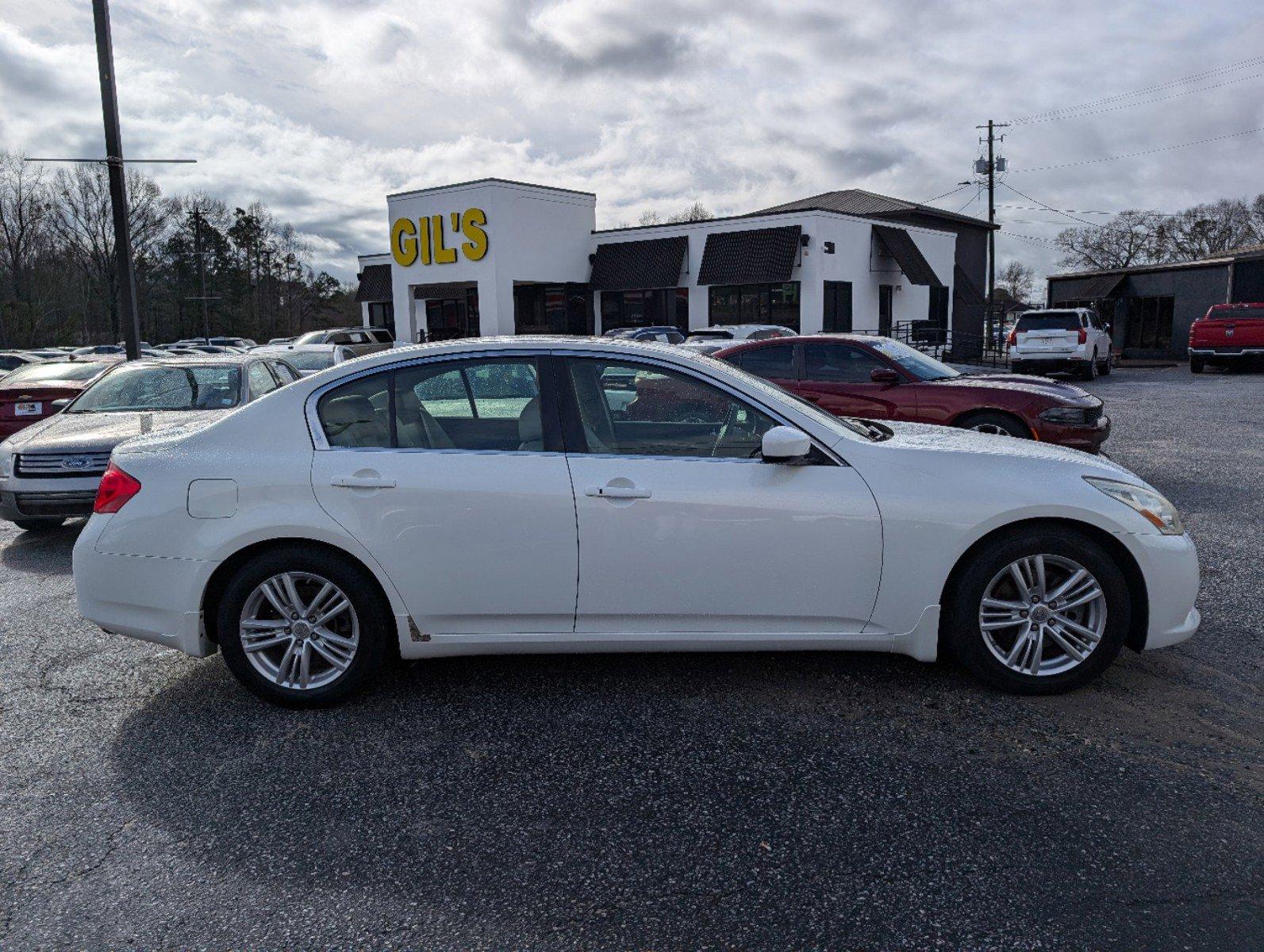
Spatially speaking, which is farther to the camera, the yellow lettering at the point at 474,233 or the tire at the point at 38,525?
the yellow lettering at the point at 474,233

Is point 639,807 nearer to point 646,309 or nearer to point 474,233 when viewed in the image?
point 474,233

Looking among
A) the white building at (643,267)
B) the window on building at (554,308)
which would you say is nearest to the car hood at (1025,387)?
the white building at (643,267)

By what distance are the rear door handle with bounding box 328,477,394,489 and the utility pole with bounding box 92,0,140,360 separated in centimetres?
1050

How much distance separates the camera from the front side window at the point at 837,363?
29.7 ft

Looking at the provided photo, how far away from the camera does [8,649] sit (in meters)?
4.78

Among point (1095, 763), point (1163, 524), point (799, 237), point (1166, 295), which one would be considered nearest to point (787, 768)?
point (1095, 763)

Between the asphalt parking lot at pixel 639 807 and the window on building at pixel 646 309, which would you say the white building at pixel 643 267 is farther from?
the asphalt parking lot at pixel 639 807

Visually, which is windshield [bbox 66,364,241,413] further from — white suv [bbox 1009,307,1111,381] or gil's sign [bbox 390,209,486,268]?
gil's sign [bbox 390,209,486,268]

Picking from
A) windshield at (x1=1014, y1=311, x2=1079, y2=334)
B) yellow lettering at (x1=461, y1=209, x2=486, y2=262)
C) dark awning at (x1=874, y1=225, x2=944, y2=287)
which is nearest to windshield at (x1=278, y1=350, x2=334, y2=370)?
windshield at (x1=1014, y1=311, x2=1079, y2=334)

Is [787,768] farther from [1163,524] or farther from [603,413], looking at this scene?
[1163,524]

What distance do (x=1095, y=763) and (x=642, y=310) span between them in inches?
1324

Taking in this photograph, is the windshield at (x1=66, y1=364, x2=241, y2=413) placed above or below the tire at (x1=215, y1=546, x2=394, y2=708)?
above

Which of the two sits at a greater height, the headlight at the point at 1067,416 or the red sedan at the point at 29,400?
the red sedan at the point at 29,400

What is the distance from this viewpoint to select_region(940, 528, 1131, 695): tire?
378cm
